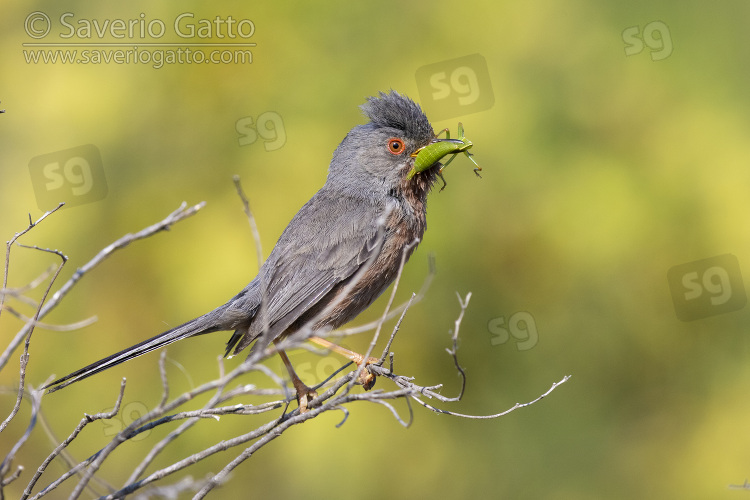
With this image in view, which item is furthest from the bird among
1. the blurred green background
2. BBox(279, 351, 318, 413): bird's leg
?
the blurred green background

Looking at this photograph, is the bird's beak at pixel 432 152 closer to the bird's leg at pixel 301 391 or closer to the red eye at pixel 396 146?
the red eye at pixel 396 146

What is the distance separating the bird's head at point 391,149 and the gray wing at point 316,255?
194 millimetres

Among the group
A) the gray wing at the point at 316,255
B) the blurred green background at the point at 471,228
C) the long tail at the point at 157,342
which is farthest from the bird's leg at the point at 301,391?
the blurred green background at the point at 471,228

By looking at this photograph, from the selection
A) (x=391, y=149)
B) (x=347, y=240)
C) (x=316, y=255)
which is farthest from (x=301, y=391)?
(x=391, y=149)

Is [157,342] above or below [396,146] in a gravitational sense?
below

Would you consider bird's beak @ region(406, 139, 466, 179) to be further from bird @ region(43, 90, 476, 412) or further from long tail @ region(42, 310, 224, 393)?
long tail @ region(42, 310, 224, 393)

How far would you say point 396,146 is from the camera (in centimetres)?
501

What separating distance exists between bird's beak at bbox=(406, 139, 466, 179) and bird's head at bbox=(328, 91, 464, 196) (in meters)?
0.02

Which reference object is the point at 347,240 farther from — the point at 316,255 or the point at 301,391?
the point at 301,391

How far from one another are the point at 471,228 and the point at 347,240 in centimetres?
212

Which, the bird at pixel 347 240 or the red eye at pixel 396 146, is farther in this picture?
the red eye at pixel 396 146

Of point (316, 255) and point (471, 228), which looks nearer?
Answer: point (316, 255)

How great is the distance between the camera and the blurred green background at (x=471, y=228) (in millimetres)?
6336

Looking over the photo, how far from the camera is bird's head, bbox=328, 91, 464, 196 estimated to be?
498 cm
